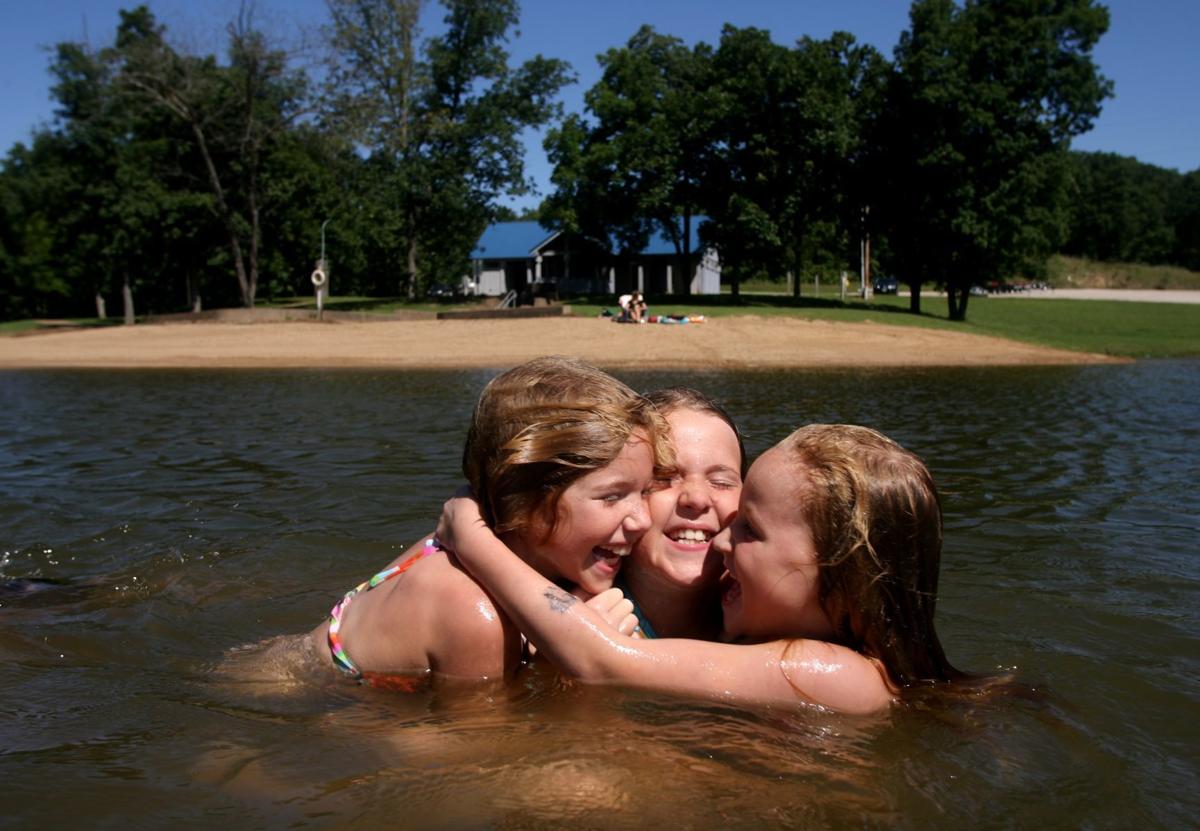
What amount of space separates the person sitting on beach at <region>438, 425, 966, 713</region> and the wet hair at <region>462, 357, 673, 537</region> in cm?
13

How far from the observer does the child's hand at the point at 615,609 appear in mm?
3023

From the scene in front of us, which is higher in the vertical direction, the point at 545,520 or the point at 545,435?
the point at 545,435

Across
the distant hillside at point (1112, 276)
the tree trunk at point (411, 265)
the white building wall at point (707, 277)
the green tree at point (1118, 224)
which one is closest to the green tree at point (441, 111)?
the tree trunk at point (411, 265)

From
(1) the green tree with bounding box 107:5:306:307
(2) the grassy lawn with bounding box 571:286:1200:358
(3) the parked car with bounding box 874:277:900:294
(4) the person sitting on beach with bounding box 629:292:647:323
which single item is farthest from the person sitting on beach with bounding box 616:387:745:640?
(3) the parked car with bounding box 874:277:900:294

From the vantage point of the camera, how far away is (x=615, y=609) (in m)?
3.06

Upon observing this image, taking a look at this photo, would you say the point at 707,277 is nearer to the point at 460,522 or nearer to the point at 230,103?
the point at 230,103

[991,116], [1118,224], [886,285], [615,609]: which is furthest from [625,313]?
[1118,224]

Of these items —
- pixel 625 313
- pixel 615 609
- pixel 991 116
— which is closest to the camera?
pixel 615 609

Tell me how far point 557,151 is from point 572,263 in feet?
34.4

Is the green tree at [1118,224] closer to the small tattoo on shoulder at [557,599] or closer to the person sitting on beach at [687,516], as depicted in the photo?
the person sitting on beach at [687,516]

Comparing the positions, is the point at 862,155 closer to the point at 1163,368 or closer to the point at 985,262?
the point at 985,262

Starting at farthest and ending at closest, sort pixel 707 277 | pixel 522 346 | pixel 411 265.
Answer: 1. pixel 707 277
2. pixel 411 265
3. pixel 522 346

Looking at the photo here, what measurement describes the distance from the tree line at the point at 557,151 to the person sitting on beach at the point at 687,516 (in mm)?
36124

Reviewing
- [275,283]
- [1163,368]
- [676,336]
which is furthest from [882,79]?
[275,283]
